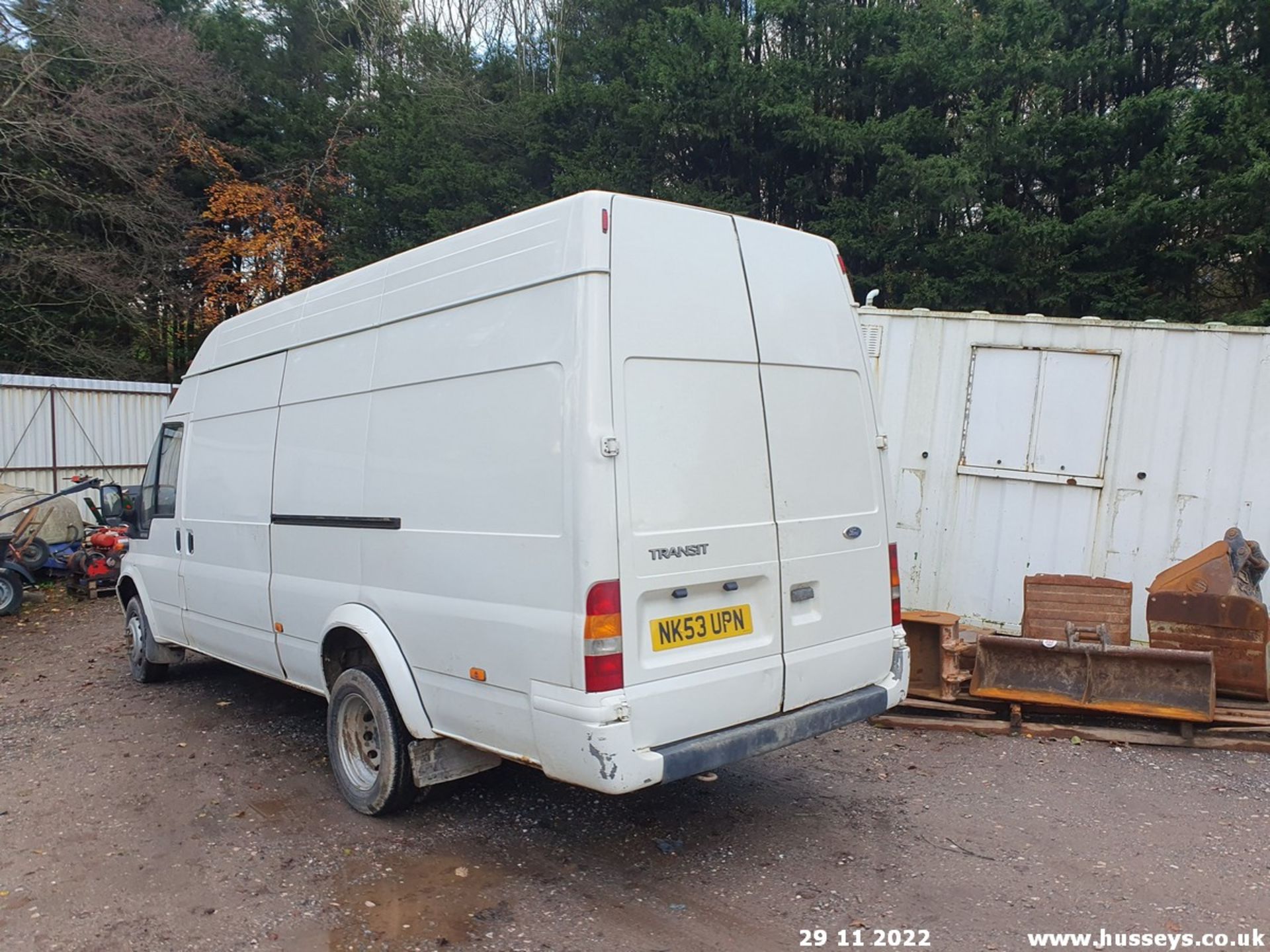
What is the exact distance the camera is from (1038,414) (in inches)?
287

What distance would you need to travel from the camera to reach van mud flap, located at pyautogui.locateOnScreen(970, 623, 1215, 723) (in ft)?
17.0

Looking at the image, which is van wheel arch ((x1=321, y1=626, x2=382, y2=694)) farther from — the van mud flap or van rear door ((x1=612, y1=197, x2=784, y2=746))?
the van mud flap

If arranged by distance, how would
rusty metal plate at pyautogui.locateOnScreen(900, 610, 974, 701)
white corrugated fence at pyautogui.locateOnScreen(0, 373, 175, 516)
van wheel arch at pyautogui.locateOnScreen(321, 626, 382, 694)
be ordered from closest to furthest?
van wheel arch at pyautogui.locateOnScreen(321, 626, 382, 694), rusty metal plate at pyautogui.locateOnScreen(900, 610, 974, 701), white corrugated fence at pyautogui.locateOnScreen(0, 373, 175, 516)

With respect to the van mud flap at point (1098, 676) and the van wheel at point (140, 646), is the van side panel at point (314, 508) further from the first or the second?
the van mud flap at point (1098, 676)

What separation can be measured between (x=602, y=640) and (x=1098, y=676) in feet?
12.5

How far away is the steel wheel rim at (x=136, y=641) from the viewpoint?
6.80m

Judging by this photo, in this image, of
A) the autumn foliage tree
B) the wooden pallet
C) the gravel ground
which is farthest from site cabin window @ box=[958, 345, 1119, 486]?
the autumn foliage tree

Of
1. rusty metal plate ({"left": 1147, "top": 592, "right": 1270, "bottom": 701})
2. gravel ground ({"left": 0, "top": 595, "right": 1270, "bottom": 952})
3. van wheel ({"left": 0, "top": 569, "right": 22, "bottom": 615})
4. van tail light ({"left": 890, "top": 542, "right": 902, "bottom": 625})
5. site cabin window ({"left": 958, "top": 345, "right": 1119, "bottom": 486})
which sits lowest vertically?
van wheel ({"left": 0, "top": 569, "right": 22, "bottom": 615})

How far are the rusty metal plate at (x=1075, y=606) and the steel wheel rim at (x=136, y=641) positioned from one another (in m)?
6.62

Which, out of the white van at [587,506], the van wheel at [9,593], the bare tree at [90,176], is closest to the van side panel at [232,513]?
the white van at [587,506]

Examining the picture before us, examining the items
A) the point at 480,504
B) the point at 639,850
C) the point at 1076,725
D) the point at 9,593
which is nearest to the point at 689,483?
the point at 480,504

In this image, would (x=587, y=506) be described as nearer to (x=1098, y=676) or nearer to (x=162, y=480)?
(x=1098, y=676)

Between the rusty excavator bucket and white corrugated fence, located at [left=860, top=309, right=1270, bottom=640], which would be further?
white corrugated fence, located at [left=860, top=309, right=1270, bottom=640]

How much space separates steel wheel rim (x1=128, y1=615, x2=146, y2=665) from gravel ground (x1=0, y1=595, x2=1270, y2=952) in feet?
3.95
